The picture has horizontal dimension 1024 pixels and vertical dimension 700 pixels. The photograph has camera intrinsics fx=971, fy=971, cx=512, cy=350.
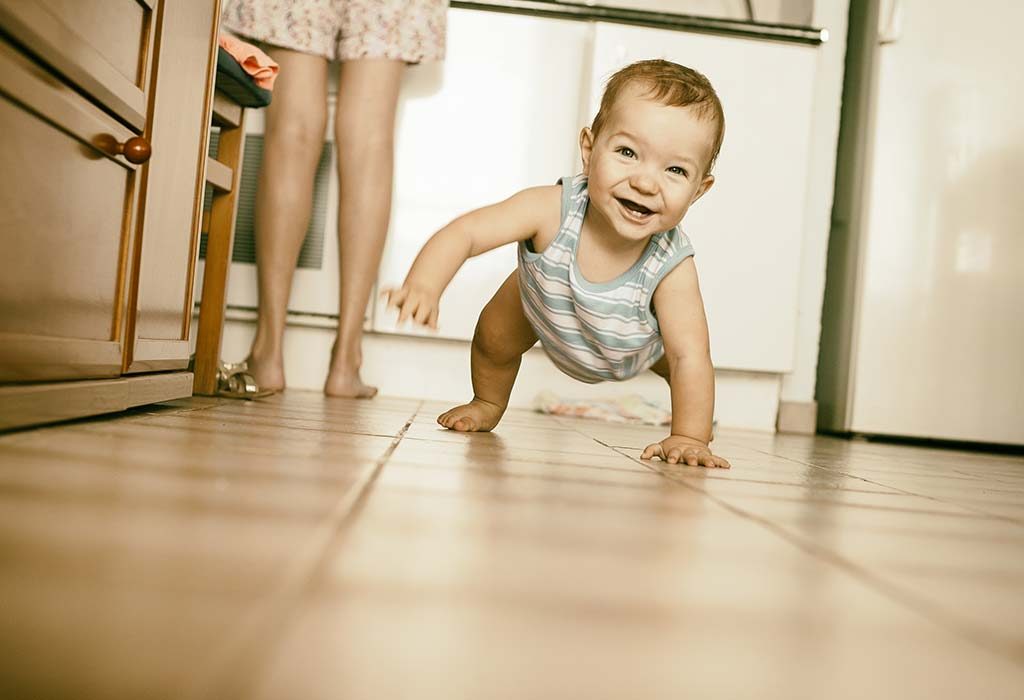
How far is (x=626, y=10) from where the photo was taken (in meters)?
2.31

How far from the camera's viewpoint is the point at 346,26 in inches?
81.0

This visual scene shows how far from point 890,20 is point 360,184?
1.37 m

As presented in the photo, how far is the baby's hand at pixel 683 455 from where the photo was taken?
3.68ft

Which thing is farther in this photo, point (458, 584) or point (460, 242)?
point (460, 242)

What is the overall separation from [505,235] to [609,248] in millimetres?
181

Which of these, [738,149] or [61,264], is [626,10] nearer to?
[738,149]

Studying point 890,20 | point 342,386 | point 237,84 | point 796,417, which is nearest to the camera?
point 237,84

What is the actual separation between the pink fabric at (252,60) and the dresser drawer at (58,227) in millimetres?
560

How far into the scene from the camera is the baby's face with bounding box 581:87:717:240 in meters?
1.30

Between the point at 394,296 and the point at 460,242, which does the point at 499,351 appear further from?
the point at 394,296

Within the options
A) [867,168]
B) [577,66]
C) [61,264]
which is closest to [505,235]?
[61,264]

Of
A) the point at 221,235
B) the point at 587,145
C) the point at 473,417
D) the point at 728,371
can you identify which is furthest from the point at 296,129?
the point at 728,371

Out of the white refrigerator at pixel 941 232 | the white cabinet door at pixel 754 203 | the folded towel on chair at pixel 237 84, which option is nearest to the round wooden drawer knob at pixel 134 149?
the folded towel on chair at pixel 237 84

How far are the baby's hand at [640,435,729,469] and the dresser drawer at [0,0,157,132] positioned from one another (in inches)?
27.0
